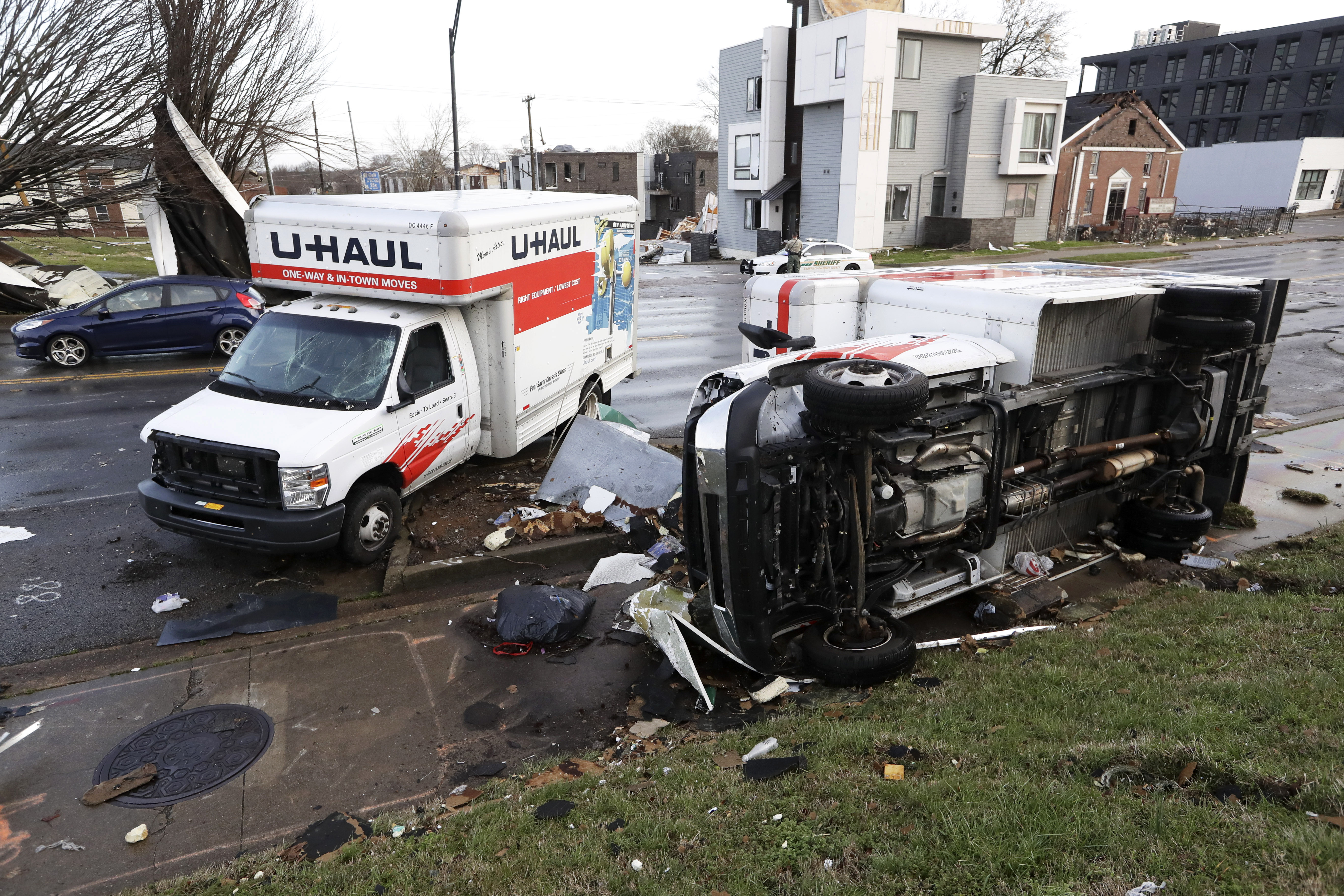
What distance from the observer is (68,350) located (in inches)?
605

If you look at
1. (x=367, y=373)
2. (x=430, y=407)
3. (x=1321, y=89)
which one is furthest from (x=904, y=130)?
(x=1321, y=89)

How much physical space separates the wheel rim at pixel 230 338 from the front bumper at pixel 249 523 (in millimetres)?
9798

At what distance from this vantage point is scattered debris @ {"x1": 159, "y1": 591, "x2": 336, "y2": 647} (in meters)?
6.79

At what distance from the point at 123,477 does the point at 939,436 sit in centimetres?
948

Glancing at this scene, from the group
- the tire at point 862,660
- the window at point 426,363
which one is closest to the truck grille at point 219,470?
the window at point 426,363

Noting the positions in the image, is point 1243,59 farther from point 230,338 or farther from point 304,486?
point 304,486

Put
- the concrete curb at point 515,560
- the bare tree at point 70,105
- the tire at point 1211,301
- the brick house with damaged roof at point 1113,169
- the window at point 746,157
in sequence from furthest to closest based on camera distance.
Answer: the brick house with damaged roof at point 1113,169, the window at point 746,157, the bare tree at point 70,105, the concrete curb at point 515,560, the tire at point 1211,301

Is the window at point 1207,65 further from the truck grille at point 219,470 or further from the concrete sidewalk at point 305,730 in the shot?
the truck grille at point 219,470

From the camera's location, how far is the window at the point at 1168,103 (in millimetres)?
79875

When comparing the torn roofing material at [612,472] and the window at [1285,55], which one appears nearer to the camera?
the torn roofing material at [612,472]

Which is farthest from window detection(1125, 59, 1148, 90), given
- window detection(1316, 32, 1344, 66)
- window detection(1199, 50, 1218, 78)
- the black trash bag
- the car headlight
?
the car headlight

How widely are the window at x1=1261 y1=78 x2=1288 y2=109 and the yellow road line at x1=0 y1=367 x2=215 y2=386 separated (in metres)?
88.2

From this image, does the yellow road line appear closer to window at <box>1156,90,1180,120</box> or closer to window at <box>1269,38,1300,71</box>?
window at <box>1269,38,1300,71</box>

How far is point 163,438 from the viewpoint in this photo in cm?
733
